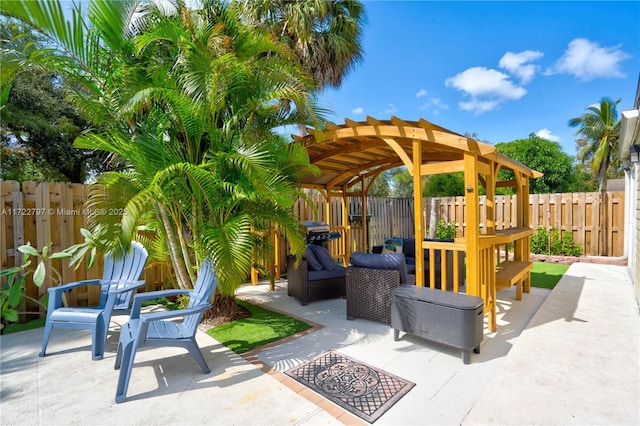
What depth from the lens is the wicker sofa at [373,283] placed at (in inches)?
156

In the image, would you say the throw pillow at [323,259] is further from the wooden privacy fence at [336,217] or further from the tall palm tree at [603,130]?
the tall palm tree at [603,130]

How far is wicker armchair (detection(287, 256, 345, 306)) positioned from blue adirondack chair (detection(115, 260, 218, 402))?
1983 mm

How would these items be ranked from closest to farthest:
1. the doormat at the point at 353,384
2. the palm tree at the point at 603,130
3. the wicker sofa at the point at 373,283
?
1. the doormat at the point at 353,384
2. the wicker sofa at the point at 373,283
3. the palm tree at the point at 603,130

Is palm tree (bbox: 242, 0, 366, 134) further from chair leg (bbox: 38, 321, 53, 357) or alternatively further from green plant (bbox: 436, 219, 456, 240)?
green plant (bbox: 436, 219, 456, 240)

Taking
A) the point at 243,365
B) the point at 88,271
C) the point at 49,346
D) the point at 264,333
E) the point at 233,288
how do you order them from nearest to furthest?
1. the point at 243,365
2. the point at 233,288
3. the point at 49,346
4. the point at 264,333
5. the point at 88,271

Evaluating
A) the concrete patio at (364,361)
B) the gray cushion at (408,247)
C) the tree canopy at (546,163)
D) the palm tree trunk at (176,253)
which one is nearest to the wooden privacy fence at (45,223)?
the concrete patio at (364,361)

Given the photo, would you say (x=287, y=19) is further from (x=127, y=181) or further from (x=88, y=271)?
(x=88, y=271)

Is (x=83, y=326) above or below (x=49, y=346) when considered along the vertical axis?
above

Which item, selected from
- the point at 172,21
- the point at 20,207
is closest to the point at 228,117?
the point at 172,21

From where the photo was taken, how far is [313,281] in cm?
504

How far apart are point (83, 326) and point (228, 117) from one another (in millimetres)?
2925

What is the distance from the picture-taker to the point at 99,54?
358 centimetres

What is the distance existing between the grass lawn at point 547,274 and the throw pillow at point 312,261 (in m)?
4.41

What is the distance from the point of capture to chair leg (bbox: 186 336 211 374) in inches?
108
